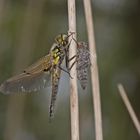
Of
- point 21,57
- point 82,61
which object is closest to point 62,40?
point 82,61

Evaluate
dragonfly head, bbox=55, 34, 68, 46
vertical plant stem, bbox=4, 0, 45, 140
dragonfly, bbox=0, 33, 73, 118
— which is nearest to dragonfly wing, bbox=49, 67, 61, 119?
dragonfly, bbox=0, 33, 73, 118

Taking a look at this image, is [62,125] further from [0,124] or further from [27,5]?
[27,5]

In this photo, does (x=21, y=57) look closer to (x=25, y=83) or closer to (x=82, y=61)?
(x=25, y=83)

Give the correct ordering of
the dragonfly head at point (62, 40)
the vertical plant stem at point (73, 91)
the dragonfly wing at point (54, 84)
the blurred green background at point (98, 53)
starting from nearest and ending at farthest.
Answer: the vertical plant stem at point (73, 91)
the dragonfly head at point (62, 40)
the dragonfly wing at point (54, 84)
the blurred green background at point (98, 53)

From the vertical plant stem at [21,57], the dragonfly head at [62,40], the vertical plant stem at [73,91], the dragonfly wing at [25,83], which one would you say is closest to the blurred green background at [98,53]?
the vertical plant stem at [21,57]

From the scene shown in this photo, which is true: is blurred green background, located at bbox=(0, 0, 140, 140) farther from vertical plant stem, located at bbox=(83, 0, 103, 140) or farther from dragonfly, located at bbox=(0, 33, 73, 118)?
vertical plant stem, located at bbox=(83, 0, 103, 140)

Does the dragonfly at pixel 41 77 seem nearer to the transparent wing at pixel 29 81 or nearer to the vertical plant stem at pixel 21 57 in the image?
the transparent wing at pixel 29 81
